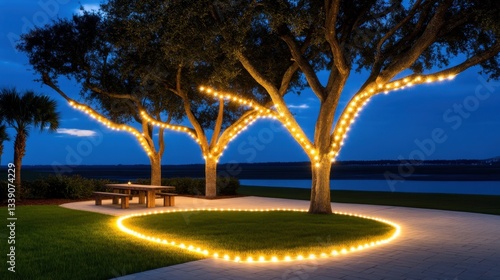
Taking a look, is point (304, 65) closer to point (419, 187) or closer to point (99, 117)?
point (99, 117)

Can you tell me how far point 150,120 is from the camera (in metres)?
20.2

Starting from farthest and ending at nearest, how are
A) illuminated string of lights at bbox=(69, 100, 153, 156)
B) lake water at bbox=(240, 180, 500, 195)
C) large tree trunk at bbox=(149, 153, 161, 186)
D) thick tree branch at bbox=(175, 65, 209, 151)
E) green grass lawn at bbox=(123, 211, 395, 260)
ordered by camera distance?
lake water at bbox=(240, 180, 500, 195) < large tree trunk at bbox=(149, 153, 161, 186) < illuminated string of lights at bbox=(69, 100, 153, 156) < thick tree branch at bbox=(175, 65, 209, 151) < green grass lawn at bbox=(123, 211, 395, 260)

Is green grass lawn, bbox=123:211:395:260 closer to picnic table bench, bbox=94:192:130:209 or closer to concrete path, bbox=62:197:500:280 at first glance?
concrete path, bbox=62:197:500:280

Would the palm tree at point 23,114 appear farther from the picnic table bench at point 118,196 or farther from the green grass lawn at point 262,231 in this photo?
the green grass lawn at point 262,231

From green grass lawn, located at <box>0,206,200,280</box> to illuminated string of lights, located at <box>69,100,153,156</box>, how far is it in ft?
29.3

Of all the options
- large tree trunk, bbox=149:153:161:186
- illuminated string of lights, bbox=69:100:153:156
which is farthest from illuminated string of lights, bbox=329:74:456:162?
illuminated string of lights, bbox=69:100:153:156

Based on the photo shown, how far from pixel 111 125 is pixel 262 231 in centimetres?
1265

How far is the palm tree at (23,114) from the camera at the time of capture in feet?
58.5

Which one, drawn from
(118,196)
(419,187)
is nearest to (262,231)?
(118,196)

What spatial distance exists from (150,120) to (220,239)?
39.0 feet

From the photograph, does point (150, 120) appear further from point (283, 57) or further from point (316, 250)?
point (316, 250)

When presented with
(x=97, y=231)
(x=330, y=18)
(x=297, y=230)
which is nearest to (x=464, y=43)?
(x=330, y=18)

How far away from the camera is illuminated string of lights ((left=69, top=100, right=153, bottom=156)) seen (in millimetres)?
20344

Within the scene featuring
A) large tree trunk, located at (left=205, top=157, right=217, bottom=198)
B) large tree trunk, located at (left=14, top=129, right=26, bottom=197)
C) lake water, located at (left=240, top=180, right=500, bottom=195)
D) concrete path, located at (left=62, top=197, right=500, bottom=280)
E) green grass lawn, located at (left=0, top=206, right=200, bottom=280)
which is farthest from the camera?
lake water, located at (left=240, top=180, right=500, bottom=195)
